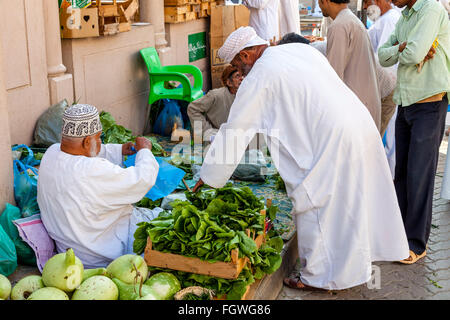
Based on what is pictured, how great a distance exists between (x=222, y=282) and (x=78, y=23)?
12.5 ft

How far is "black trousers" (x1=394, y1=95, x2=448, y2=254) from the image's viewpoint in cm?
442

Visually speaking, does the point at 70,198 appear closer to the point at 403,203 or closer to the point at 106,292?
the point at 106,292

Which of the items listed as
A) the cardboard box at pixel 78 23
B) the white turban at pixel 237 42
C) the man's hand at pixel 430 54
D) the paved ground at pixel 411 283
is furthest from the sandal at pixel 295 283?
the cardboard box at pixel 78 23

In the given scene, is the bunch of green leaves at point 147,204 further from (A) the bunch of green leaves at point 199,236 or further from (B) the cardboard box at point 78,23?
(B) the cardboard box at point 78,23

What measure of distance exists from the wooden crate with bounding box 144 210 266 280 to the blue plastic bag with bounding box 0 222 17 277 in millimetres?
934

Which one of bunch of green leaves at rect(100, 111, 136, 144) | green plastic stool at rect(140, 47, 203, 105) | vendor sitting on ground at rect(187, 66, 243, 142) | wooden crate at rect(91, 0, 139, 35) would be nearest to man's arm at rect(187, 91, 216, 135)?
vendor sitting on ground at rect(187, 66, 243, 142)

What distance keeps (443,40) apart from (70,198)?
3.03 meters

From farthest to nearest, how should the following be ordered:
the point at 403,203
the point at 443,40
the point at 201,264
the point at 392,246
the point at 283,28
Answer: the point at 283,28 → the point at 403,203 → the point at 443,40 → the point at 392,246 → the point at 201,264

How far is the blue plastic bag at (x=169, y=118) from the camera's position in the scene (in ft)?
25.1

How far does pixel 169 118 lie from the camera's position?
7660 mm

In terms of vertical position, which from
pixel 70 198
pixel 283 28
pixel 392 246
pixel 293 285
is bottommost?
pixel 293 285

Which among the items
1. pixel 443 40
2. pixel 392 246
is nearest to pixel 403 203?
pixel 392 246

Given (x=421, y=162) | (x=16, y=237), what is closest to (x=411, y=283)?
(x=421, y=162)
